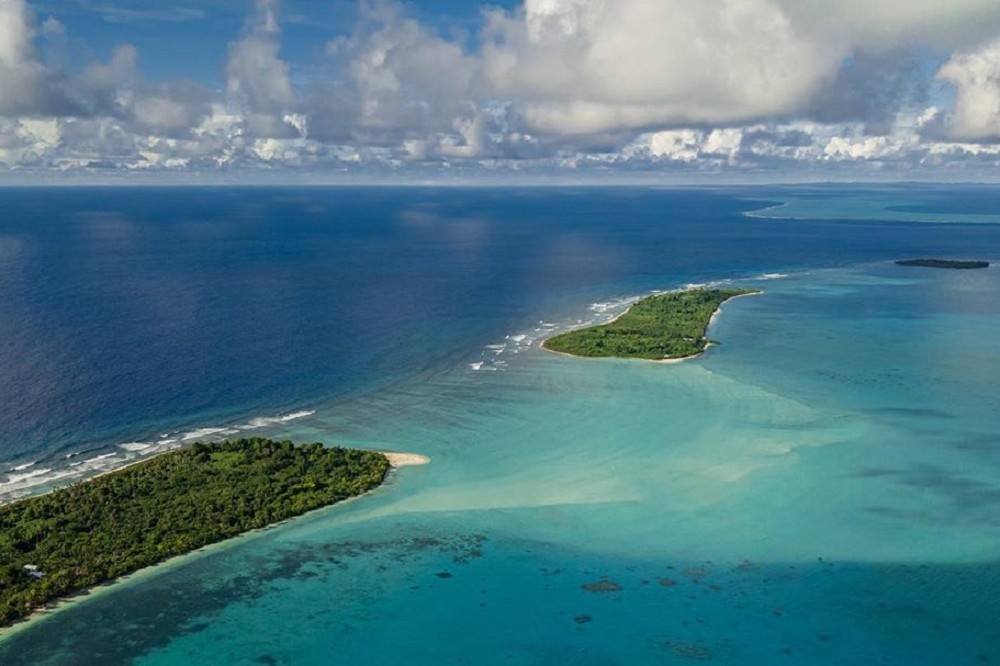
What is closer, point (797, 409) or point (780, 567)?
point (780, 567)

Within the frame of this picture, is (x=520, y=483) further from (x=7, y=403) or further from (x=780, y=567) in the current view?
(x=7, y=403)

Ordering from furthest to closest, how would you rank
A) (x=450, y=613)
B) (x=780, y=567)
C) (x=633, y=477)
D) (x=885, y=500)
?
(x=633, y=477) < (x=885, y=500) < (x=780, y=567) < (x=450, y=613)

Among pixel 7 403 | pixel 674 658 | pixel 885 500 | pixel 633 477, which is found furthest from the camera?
pixel 7 403

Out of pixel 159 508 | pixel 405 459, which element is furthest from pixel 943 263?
pixel 159 508

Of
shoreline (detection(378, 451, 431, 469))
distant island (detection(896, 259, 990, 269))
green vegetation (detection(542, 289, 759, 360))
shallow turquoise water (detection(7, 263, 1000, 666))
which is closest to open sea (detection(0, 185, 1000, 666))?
shallow turquoise water (detection(7, 263, 1000, 666))

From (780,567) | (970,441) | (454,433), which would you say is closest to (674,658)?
(780,567)

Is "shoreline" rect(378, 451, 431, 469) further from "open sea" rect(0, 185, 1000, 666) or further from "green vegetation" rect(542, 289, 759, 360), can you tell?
"green vegetation" rect(542, 289, 759, 360)

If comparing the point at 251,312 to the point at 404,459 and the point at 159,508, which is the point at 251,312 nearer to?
the point at 404,459
